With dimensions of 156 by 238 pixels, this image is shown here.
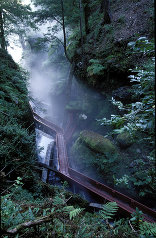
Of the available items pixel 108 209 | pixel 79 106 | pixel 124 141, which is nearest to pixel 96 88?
pixel 79 106

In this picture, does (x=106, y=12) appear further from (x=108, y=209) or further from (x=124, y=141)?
(x=108, y=209)

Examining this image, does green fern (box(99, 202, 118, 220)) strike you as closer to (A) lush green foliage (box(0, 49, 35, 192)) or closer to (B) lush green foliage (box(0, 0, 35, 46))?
(A) lush green foliage (box(0, 49, 35, 192))

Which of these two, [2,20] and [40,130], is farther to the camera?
[40,130]

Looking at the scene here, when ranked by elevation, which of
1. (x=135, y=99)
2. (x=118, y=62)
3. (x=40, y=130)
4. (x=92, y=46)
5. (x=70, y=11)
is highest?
(x=70, y=11)

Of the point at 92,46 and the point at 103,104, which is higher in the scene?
the point at 92,46

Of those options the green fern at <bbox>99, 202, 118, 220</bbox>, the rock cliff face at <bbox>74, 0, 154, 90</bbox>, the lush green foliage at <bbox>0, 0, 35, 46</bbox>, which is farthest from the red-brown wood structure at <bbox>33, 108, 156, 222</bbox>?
the lush green foliage at <bbox>0, 0, 35, 46</bbox>

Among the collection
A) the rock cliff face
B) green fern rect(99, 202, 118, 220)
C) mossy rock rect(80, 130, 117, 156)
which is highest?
the rock cliff face

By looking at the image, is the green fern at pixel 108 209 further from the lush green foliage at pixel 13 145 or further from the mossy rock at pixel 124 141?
the mossy rock at pixel 124 141

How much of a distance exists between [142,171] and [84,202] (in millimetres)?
3528

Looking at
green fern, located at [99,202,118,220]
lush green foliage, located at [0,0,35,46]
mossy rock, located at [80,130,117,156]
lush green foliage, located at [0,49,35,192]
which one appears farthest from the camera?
lush green foliage, located at [0,0,35,46]

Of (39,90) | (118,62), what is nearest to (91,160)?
(118,62)

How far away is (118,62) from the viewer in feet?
33.0

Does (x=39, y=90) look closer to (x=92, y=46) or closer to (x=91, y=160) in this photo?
(x=92, y=46)

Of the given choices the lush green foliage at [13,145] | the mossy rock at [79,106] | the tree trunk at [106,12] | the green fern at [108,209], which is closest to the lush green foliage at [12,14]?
the tree trunk at [106,12]
